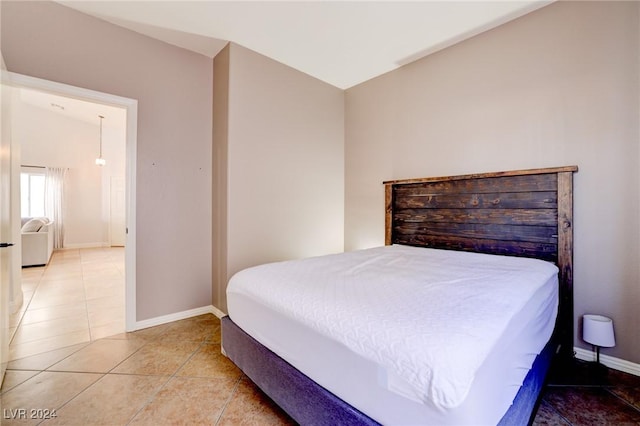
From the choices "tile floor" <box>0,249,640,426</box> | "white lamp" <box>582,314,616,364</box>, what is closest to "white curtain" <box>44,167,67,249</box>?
"tile floor" <box>0,249,640,426</box>

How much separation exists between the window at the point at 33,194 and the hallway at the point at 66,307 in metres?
2.85

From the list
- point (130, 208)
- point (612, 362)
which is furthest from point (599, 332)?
point (130, 208)

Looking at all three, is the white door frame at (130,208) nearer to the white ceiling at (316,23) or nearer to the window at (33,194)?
the white ceiling at (316,23)

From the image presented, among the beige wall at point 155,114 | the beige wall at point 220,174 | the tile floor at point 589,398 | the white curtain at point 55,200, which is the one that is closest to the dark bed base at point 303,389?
the tile floor at point 589,398

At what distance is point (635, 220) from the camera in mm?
1995

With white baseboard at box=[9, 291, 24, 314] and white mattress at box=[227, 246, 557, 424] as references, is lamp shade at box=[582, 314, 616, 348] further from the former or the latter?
white baseboard at box=[9, 291, 24, 314]

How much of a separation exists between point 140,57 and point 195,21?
69cm

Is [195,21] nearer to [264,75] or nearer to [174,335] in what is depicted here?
[264,75]

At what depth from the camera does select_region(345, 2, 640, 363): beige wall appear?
2.03 meters

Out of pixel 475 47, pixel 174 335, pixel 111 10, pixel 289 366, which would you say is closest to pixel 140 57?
pixel 111 10

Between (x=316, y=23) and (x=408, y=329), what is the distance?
276 cm

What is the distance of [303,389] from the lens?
1316mm

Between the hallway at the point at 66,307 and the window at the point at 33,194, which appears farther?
the window at the point at 33,194

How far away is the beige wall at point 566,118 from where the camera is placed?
6.66 ft
